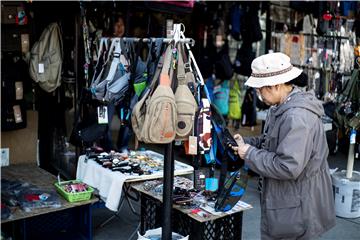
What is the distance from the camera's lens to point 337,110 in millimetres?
5160

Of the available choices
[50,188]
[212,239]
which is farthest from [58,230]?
[212,239]

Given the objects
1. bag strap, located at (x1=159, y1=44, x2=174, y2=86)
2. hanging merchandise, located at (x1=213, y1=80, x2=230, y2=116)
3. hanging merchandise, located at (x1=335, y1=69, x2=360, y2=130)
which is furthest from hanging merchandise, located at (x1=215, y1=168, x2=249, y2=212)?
hanging merchandise, located at (x1=213, y1=80, x2=230, y2=116)

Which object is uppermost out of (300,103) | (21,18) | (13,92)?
(21,18)

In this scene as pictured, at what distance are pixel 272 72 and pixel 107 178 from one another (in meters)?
Answer: 1.88

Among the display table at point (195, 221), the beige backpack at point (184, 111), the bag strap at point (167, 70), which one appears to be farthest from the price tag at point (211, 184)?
the bag strap at point (167, 70)

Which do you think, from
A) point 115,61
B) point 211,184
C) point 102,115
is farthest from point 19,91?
point 211,184

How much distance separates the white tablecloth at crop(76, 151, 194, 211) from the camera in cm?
390

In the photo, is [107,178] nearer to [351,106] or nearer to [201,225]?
[201,225]

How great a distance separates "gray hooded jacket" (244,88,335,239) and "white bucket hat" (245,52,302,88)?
0.12m

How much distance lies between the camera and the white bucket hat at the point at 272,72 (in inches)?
108

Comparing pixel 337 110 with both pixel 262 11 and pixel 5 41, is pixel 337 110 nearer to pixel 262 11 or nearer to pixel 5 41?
pixel 262 11

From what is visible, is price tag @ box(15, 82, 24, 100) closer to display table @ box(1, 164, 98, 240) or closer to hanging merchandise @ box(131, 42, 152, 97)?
display table @ box(1, 164, 98, 240)

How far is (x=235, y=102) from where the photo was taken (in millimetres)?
6957

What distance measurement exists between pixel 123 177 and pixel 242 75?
364 centimetres
